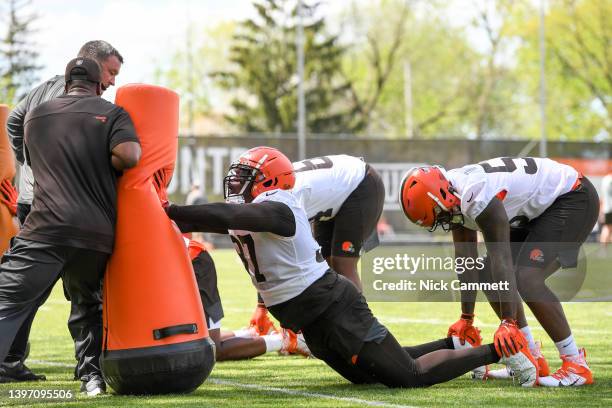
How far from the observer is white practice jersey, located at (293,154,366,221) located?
770cm

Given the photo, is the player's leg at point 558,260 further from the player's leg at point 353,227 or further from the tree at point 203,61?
the tree at point 203,61

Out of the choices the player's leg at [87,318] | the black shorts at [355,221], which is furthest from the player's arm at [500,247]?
the player's leg at [87,318]

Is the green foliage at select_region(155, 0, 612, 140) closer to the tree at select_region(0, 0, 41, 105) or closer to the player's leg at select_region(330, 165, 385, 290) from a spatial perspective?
the tree at select_region(0, 0, 41, 105)

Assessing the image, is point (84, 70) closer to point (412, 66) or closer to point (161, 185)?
point (161, 185)

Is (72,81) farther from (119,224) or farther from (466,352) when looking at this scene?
(466,352)

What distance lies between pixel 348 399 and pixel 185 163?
68.3ft

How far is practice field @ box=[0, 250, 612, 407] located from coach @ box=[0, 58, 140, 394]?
703 mm

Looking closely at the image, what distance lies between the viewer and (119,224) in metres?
5.57

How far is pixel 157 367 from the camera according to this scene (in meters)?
5.59

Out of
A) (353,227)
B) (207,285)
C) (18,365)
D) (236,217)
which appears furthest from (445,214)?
(18,365)

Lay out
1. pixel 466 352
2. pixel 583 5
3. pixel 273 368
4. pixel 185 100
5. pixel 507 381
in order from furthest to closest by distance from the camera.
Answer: pixel 185 100, pixel 583 5, pixel 273 368, pixel 507 381, pixel 466 352

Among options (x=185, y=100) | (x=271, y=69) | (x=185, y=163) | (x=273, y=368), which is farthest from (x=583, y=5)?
(x=273, y=368)

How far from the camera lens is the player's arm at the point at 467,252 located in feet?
22.3

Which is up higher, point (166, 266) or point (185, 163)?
point (166, 266)
